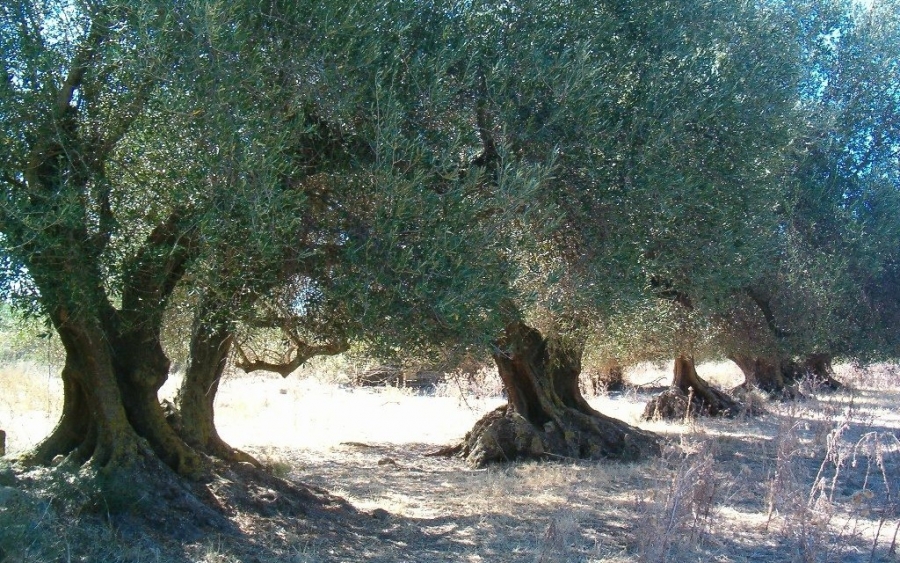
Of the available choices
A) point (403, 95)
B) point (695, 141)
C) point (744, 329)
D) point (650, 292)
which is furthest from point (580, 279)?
point (744, 329)

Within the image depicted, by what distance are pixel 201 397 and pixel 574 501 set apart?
14.9 ft

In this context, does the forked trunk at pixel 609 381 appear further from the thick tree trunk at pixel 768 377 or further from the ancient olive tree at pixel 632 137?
the ancient olive tree at pixel 632 137

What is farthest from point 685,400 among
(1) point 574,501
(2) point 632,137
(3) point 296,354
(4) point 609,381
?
(2) point 632,137

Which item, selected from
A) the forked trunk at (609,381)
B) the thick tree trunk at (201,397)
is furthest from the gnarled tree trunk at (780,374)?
the thick tree trunk at (201,397)

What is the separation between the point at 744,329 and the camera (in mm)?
15180

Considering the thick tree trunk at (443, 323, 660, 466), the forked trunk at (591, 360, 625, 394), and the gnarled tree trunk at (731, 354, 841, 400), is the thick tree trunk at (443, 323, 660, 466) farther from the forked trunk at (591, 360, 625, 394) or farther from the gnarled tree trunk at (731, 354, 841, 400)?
the forked trunk at (591, 360, 625, 394)

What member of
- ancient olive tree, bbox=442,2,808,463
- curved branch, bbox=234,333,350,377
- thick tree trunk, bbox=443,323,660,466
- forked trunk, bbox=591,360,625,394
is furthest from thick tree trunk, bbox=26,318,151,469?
forked trunk, bbox=591,360,625,394

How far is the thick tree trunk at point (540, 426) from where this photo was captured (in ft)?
43.8

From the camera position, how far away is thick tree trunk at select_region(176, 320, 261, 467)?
28.7 feet

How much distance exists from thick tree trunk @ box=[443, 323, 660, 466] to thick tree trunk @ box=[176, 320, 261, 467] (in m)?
5.26

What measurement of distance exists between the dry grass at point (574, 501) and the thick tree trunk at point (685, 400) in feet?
3.71

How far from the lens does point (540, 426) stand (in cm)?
1373

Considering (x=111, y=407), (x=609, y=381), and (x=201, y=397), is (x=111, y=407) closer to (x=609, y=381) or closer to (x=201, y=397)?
(x=201, y=397)

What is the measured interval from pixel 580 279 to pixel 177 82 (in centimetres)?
418
